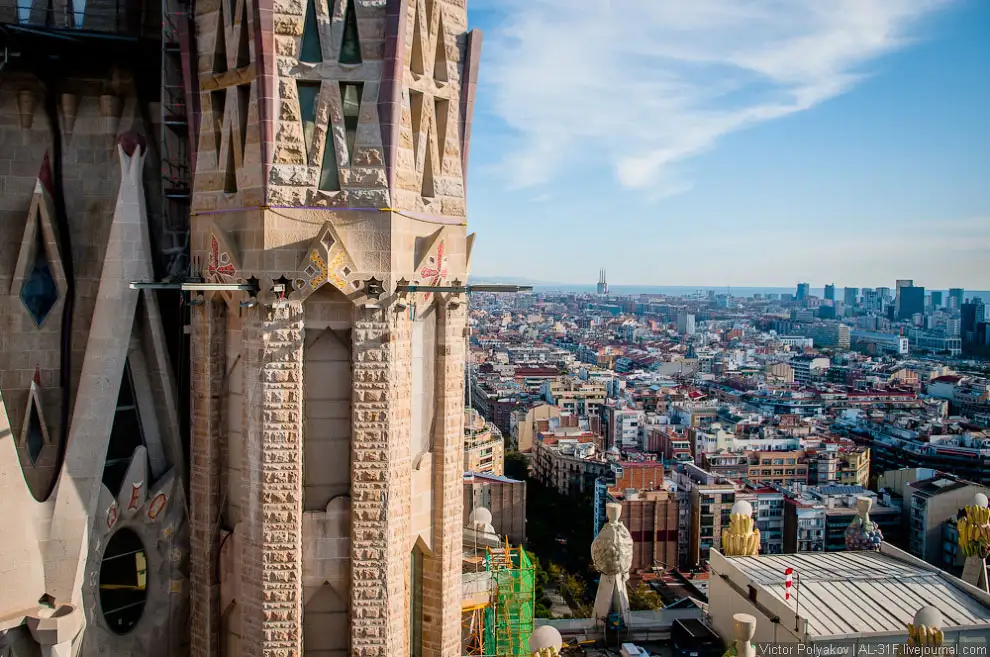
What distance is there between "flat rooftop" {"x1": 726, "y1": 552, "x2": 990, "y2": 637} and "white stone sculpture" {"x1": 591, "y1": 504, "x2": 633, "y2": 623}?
6.52 feet

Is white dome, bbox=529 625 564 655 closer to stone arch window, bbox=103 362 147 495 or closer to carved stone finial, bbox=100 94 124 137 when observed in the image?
stone arch window, bbox=103 362 147 495

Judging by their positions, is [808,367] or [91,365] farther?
[808,367]

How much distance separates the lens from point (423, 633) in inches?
333

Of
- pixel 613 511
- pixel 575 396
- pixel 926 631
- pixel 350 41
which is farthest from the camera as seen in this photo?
pixel 575 396

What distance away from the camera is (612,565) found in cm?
1370

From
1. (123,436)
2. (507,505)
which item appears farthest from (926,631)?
(507,505)

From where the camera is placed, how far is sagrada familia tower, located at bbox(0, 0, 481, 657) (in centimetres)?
745

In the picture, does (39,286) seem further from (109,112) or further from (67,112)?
(109,112)

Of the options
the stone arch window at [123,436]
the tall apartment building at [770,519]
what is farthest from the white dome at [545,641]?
the tall apartment building at [770,519]

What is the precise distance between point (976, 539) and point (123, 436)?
14147 millimetres

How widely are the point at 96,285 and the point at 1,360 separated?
104 cm

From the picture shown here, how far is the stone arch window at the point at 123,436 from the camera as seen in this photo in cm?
836

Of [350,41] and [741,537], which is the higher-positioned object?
[350,41]

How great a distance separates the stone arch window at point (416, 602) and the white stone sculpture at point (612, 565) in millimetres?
5620
